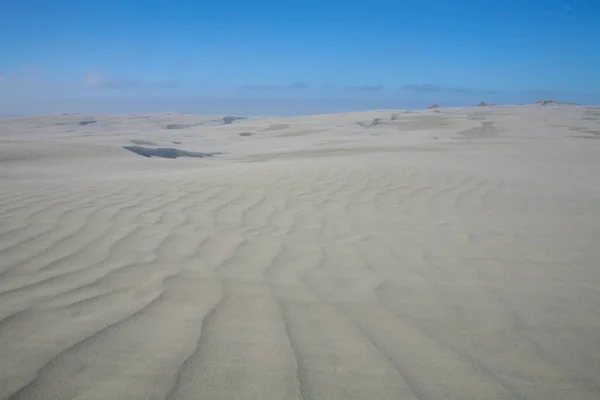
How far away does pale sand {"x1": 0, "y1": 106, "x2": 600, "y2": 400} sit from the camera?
5.00ft

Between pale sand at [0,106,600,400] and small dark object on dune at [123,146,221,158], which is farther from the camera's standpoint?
small dark object on dune at [123,146,221,158]

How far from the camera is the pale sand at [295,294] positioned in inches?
60.0

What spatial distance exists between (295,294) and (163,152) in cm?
1257

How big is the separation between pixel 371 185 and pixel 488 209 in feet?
4.94

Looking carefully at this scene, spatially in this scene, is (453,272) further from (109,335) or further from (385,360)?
(109,335)

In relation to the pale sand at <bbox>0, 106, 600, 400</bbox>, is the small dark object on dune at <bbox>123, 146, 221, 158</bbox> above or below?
below

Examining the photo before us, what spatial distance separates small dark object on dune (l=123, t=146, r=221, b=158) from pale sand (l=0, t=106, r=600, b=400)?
27.9 ft

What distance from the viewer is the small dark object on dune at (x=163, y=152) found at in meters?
13.3

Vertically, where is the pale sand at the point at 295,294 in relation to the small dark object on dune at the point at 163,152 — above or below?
Answer: above

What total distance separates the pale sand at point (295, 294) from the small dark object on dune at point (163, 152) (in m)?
8.49

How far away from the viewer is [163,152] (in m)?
13.8

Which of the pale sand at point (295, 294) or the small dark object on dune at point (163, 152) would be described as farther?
the small dark object on dune at point (163, 152)

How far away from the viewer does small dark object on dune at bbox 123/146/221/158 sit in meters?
13.3

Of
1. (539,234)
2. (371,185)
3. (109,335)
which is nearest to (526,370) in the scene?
(109,335)
